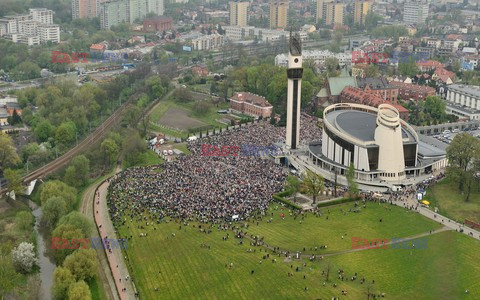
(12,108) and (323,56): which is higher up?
(323,56)

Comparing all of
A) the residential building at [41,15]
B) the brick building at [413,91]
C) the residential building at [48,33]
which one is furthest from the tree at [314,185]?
the residential building at [41,15]

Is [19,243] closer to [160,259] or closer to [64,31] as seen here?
[160,259]

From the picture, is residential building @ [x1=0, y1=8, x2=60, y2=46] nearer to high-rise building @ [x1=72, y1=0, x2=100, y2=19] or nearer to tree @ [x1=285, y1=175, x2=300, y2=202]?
high-rise building @ [x1=72, y1=0, x2=100, y2=19]

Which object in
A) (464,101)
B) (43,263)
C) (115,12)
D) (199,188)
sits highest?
(115,12)

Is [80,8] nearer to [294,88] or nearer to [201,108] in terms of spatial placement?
[201,108]

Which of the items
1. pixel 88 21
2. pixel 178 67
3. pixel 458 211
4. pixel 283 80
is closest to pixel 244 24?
pixel 88 21

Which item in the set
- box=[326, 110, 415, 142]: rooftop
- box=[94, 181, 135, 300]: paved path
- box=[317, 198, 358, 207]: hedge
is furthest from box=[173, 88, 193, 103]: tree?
box=[317, 198, 358, 207]: hedge

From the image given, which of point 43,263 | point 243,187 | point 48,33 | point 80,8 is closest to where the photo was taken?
point 43,263

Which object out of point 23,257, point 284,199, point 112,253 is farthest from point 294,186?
point 23,257
